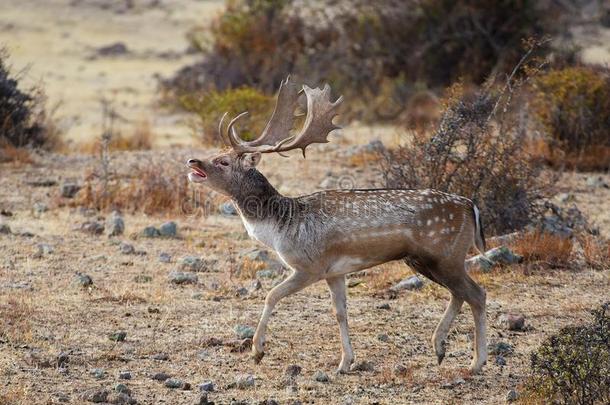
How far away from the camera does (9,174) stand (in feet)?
53.4

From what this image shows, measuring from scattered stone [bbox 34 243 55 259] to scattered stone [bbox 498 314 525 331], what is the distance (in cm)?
505

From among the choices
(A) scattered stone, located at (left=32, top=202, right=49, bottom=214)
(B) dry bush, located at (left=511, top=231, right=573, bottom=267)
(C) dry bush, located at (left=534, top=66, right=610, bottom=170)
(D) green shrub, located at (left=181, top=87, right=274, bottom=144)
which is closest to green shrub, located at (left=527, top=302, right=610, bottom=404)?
(B) dry bush, located at (left=511, top=231, right=573, bottom=267)

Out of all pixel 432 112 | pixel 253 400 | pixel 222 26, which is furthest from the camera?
pixel 222 26

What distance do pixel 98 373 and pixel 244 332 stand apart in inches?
62.0

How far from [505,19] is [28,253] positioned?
49.6 ft

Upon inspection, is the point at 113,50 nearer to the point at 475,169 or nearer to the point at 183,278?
the point at 475,169

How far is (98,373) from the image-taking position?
8539 millimetres

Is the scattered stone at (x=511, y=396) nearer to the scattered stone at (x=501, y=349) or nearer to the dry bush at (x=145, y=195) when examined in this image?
the scattered stone at (x=501, y=349)

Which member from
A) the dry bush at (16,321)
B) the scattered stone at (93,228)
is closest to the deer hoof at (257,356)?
the dry bush at (16,321)

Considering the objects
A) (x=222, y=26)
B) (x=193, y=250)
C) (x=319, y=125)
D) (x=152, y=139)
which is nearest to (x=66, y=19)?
(x=222, y=26)

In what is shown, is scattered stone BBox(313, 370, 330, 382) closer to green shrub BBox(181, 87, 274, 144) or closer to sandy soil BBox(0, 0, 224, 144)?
green shrub BBox(181, 87, 274, 144)

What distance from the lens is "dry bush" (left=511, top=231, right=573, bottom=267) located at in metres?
12.0

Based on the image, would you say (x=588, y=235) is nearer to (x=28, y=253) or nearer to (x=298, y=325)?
(x=298, y=325)

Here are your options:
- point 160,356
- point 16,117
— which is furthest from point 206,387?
point 16,117
